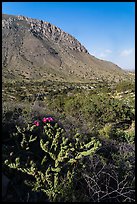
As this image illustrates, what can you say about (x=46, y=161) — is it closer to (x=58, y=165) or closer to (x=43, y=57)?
(x=58, y=165)

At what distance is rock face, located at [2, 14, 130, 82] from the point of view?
73.4m

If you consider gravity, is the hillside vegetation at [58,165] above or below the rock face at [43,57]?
below

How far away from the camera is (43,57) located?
85.3 m

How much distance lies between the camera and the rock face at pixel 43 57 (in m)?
73.4

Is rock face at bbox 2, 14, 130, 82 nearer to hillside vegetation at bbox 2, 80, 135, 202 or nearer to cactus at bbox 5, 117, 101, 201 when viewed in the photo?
hillside vegetation at bbox 2, 80, 135, 202

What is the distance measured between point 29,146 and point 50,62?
270 feet

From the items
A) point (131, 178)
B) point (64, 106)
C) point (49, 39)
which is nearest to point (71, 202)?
point (131, 178)

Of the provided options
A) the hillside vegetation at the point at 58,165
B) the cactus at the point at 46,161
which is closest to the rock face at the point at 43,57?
the hillside vegetation at the point at 58,165

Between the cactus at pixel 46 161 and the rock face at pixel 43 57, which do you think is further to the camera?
the rock face at pixel 43 57

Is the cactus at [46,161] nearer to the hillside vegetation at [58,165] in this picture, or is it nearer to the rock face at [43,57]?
the hillside vegetation at [58,165]

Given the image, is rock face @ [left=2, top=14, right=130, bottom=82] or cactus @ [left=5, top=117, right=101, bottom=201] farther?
rock face @ [left=2, top=14, right=130, bottom=82]

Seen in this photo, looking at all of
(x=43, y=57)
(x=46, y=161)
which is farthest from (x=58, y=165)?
(x=43, y=57)

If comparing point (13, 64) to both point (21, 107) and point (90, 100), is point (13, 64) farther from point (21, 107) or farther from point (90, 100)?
point (21, 107)

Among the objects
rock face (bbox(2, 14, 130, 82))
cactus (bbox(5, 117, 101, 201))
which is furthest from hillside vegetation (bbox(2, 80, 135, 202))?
rock face (bbox(2, 14, 130, 82))
